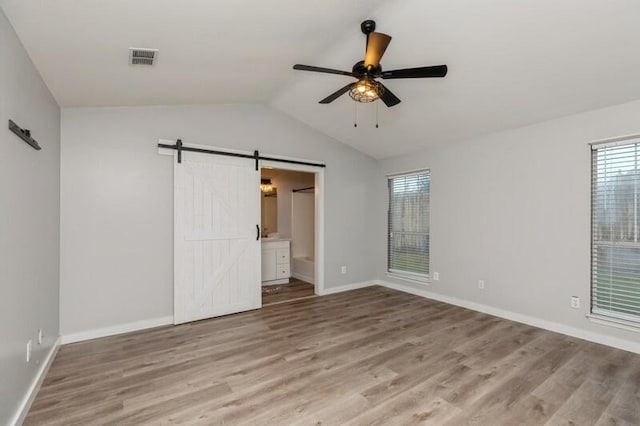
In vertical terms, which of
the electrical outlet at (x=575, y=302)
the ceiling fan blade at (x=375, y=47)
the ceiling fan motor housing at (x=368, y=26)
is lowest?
the electrical outlet at (x=575, y=302)

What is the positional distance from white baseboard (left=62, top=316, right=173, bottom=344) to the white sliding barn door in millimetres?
181

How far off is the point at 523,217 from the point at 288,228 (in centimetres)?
464

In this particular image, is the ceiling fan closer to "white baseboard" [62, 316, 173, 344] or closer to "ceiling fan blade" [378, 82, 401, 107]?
"ceiling fan blade" [378, 82, 401, 107]

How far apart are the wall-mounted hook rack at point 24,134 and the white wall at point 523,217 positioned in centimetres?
481

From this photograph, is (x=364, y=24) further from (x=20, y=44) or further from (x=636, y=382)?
(x=636, y=382)

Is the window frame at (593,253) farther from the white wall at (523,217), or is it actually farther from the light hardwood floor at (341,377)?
the light hardwood floor at (341,377)

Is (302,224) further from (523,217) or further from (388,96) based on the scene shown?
(388,96)

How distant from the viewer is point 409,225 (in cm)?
538

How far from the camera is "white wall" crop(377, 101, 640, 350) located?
3299 millimetres

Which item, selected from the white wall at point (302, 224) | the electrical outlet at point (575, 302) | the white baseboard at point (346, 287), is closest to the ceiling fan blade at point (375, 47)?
the electrical outlet at point (575, 302)

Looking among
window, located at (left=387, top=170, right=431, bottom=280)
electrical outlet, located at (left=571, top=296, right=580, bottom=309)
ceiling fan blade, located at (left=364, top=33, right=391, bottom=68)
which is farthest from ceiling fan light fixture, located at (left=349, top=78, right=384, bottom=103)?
electrical outlet, located at (left=571, top=296, right=580, bottom=309)

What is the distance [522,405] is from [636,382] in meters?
1.15

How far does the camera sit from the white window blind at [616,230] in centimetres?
303

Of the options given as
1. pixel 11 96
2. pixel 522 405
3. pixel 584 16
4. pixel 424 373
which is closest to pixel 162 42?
pixel 11 96
